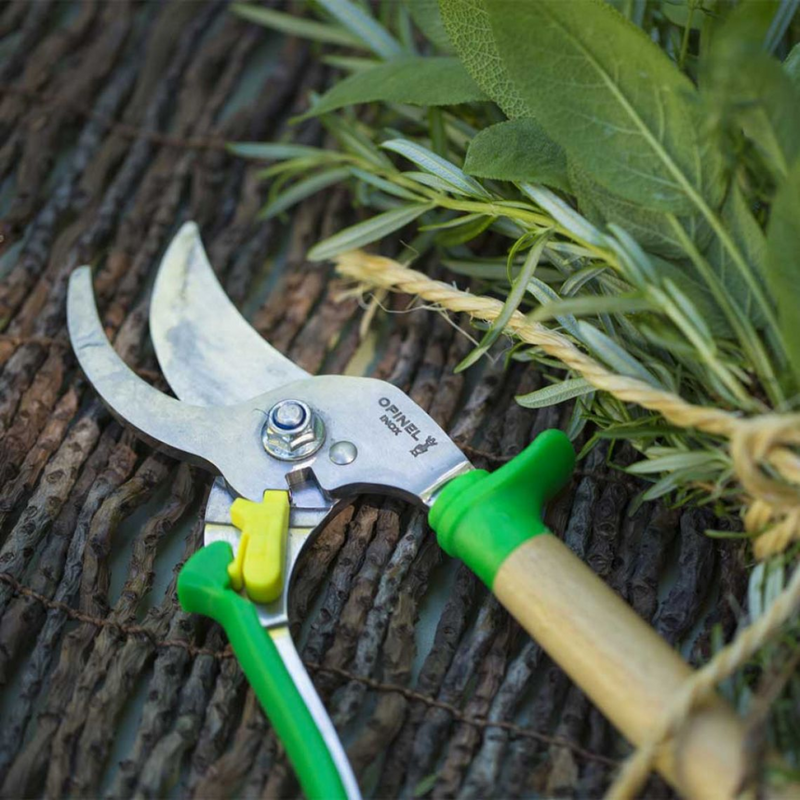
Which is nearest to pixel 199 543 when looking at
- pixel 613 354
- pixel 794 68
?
pixel 613 354

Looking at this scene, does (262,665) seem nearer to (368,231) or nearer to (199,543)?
(199,543)

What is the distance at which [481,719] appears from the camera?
27.5 inches

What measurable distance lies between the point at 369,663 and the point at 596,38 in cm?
47

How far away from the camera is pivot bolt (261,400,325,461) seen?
30.0 inches

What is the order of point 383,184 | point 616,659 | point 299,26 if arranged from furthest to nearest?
point 299,26, point 383,184, point 616,659

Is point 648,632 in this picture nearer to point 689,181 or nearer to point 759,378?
point 759,378

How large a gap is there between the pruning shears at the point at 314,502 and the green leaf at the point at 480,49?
0.82ft

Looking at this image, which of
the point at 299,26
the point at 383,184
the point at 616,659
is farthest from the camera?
the point at 299,26

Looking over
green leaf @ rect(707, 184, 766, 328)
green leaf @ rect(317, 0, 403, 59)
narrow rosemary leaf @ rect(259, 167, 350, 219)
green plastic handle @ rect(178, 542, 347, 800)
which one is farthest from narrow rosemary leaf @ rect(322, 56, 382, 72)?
green plastic handle @ rect(178, 542, 347, 800)

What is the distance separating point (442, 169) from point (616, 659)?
0.43m

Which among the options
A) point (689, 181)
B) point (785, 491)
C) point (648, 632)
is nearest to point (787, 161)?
point (689, 181)

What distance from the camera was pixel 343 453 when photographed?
77 centimetres

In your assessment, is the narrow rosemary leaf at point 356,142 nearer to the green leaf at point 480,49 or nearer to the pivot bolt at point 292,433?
the green leaf at point 480,49

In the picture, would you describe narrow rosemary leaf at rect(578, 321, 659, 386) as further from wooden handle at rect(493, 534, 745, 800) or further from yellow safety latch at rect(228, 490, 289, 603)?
yellow safety latch at rect(228, 490, 289, 603)
